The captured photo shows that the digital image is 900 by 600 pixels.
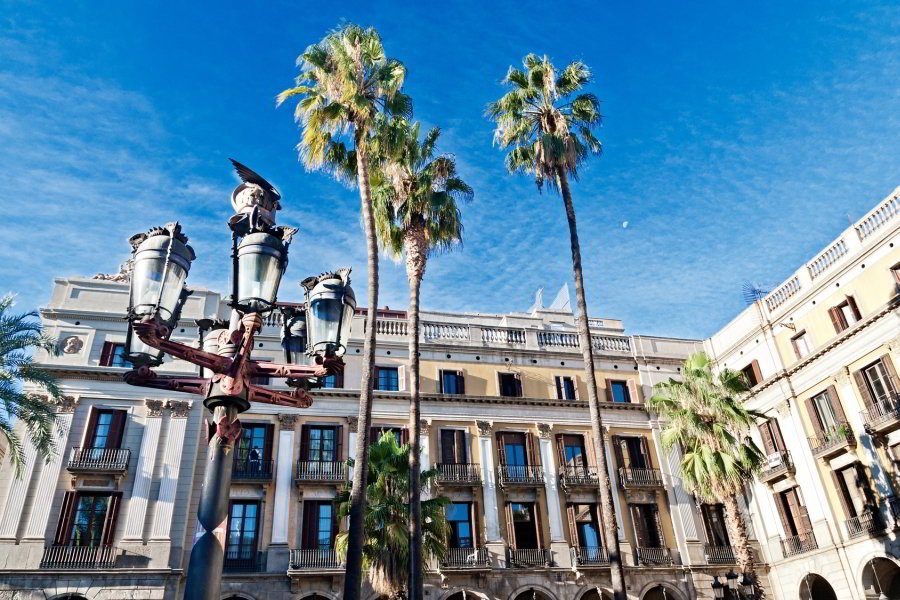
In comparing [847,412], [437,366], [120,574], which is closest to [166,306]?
[120,574]

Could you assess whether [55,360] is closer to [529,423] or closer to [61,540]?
[61,540]

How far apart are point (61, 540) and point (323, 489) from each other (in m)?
10.1

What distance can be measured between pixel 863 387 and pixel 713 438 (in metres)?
7.17

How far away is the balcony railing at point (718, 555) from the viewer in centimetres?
3366

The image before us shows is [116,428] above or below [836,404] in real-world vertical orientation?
above

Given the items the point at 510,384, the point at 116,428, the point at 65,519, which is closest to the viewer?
the point at 65,519

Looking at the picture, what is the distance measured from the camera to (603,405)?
36344 mm

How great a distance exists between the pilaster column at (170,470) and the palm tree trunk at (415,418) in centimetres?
1053

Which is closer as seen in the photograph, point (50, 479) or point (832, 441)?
point (50, 479)

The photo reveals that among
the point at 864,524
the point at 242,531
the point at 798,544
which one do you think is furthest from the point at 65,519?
the point at 864,524

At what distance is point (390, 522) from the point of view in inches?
903

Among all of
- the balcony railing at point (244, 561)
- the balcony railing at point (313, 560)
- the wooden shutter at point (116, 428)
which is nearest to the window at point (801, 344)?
the balcony railing at point (313, 560)

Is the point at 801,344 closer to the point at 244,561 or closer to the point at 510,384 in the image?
the point at 510,384

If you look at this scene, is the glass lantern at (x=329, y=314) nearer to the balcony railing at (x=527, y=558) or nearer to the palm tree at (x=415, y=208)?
the palm tree at (x=415, y=208)
